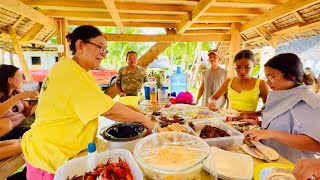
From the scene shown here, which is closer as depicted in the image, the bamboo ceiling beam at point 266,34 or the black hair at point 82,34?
the black hair at point 82,34

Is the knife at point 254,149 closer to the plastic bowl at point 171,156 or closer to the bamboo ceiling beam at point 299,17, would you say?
the plastic bowl at point 171,156

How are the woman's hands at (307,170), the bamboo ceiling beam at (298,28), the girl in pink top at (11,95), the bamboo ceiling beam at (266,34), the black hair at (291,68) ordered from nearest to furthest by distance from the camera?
the woman's hands at (307,170)
the black hair at (291,68)
the girl in pink top at (11,95)
the bamboo ceiling beam at (298,28)
the bamboo ceiling beam at (266,34)

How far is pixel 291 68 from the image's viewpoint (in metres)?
1.77

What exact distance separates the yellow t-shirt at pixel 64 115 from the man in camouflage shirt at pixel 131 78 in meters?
3.13

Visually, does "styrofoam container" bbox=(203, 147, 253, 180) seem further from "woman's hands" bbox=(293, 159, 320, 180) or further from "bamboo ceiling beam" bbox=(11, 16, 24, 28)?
"bamboo ceiling beam" bbox=(11, 16, 24, 28)

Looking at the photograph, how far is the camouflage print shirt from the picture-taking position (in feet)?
15.0

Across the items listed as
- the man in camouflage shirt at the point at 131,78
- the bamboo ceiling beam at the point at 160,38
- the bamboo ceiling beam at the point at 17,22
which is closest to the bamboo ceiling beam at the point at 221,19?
the bamboo ceiling beam at the point at 160,38

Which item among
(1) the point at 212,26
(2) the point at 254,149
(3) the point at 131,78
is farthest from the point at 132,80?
(2) the point at 254,149

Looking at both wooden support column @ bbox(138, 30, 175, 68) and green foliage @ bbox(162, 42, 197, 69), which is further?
green foliage @ bbox(162, 42, 197, 69)

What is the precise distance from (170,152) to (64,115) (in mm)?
776

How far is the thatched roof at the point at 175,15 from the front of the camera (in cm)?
356

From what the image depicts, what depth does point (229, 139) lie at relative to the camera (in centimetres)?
141

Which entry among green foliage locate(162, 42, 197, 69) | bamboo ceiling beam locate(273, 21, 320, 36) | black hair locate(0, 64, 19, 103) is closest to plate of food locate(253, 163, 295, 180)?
black hair locate(0, 64, 19, 103)

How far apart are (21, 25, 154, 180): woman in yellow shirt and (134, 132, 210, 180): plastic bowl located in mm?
323
